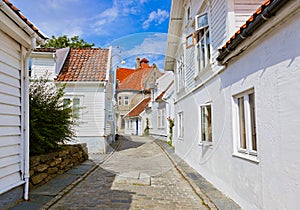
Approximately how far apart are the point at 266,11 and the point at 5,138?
15.6ft

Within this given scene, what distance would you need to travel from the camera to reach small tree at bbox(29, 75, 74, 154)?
20.0ft

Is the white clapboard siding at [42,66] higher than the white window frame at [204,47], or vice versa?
the white clapboard siding at [42,66]

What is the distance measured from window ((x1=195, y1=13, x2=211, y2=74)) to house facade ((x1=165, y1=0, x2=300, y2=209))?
0.10ft

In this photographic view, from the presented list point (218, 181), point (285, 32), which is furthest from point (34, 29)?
point (218, 181)

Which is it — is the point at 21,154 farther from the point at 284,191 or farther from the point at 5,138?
the point at 284,191

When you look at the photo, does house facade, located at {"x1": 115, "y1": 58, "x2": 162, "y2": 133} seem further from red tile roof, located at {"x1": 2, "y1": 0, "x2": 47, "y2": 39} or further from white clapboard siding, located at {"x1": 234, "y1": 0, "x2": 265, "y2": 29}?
red tile roof, located at {"x1": 2, "y1": 0, "x2": 47, "y2": 39}

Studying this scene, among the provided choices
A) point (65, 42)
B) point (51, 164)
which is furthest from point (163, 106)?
point (65, 42)

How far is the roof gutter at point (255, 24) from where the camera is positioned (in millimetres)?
2836

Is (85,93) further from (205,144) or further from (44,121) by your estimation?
(205,144)

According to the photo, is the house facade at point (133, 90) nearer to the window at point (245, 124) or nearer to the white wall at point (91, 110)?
the white wall at point (91, 110)

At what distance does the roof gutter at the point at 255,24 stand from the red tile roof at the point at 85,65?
969cm

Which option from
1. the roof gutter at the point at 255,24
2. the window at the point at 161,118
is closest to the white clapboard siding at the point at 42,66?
the window at the point at 161,118

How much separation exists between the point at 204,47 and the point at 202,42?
338mm

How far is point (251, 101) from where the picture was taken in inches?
165
